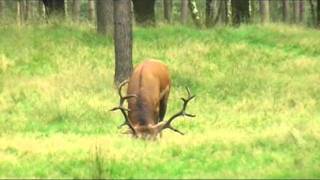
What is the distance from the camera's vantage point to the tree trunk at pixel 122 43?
19203 millimetres

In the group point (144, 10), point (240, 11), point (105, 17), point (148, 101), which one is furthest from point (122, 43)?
point (240, 11)

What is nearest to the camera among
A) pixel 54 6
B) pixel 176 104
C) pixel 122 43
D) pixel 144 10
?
pixel 176 104

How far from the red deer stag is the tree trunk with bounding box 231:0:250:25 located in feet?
53.9

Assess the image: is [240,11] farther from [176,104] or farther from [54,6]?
[176,104]

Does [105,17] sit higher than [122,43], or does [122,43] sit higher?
[105,17]

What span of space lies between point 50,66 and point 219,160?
1105 cm

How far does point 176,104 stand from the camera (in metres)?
17.9

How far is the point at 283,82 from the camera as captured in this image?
20.5 metres

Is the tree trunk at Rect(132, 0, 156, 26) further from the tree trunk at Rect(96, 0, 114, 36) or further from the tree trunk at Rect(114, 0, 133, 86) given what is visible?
the tree trunk at Rect(114, 0, 133, 86)

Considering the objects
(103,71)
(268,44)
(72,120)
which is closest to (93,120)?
(72,120)

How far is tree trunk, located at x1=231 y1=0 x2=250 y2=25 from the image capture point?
102 ft

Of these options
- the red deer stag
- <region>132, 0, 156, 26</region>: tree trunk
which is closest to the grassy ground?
the red deer stag

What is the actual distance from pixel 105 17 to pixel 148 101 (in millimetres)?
11587

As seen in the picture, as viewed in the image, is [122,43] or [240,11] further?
[240,11]
